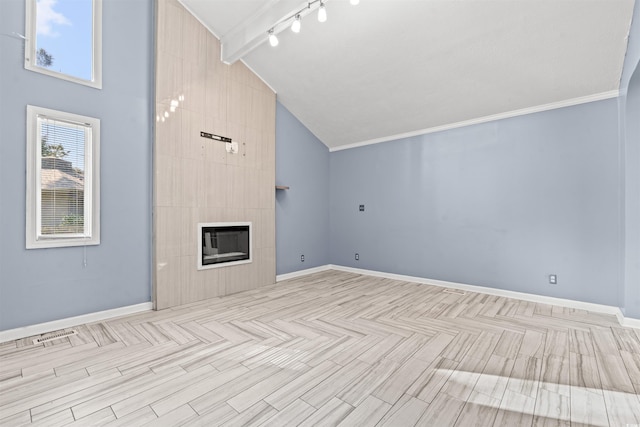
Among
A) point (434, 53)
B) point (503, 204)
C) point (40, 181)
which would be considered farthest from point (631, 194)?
point (40, 181)

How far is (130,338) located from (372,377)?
229 centimetres

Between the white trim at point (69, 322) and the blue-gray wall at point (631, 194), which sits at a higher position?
the blue-gray wall at point (631, 194)

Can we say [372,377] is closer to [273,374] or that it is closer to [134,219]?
[273,374]

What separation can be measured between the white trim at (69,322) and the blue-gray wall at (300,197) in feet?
7.49

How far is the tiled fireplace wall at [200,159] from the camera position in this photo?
12.1 ft

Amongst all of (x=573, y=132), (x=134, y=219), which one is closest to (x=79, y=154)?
(x=134, y=219)

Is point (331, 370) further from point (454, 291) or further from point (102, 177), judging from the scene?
point (102, 177)

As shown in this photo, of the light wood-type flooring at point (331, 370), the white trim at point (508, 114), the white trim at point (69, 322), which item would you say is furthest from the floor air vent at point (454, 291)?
the white trim at point (69, 322)

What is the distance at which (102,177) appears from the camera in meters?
3.31

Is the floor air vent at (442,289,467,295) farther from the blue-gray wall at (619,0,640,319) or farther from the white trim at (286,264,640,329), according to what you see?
the blue-gray wall at (619,0,640,319)

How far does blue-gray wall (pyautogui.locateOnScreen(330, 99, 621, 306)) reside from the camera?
366cm

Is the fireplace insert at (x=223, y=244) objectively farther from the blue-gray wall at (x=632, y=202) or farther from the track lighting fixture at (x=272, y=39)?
the blue-gray wall at (x=632, y=202)

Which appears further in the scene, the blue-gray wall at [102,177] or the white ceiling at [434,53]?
the white ceiling at [434,53]

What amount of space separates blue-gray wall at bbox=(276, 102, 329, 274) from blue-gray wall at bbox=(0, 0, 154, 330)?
2.23 metres
